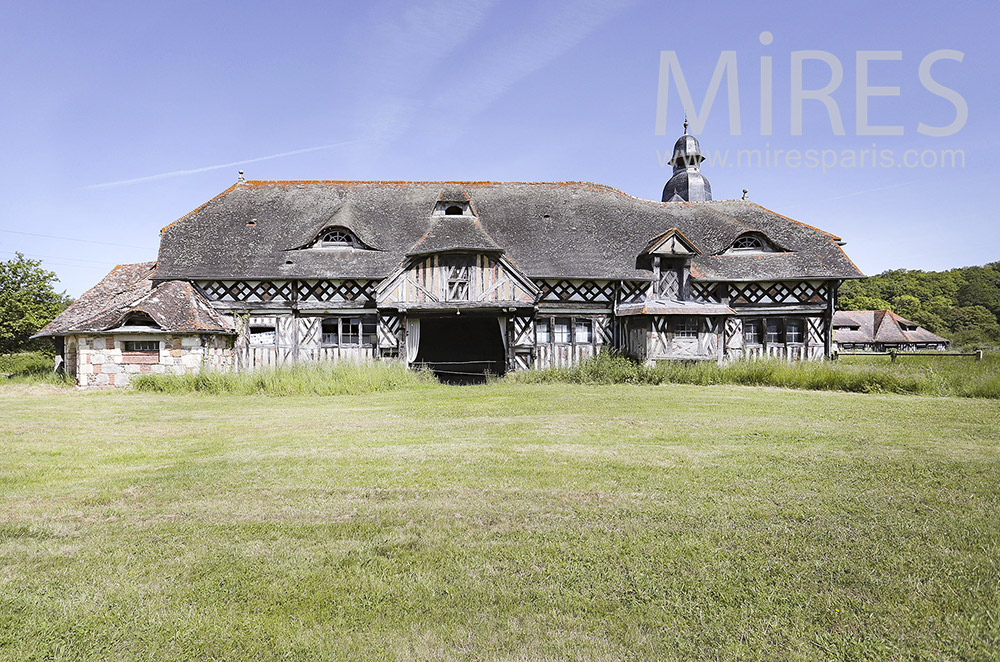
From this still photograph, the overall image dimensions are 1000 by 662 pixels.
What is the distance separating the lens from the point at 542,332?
1658 cm

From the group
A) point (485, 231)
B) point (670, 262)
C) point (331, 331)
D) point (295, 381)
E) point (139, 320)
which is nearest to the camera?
point (295, 381)

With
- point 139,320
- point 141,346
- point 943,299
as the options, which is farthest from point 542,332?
point 943,299

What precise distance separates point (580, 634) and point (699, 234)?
18653mm

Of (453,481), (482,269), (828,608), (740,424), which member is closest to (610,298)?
(482,269)

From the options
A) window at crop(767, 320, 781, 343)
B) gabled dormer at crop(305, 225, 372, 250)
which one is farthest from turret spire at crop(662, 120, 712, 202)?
gabled dormer at crop(305, 225, 372, 250)

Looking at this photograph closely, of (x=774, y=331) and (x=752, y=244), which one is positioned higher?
(x=752, y=244)

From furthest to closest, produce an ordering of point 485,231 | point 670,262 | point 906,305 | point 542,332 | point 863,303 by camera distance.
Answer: point 863,303 → point 906,305 → point 485,231 → point 670,262 → point 542,332

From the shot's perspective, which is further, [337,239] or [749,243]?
[749,243]

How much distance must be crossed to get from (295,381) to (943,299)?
7327 centimetres

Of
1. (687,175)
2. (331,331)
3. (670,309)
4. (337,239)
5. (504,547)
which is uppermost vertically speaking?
(687,175)

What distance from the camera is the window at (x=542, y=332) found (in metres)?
16.5

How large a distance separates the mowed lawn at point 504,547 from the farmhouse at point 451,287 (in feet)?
30.2

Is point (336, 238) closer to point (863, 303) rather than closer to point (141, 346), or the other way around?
point (141, 346)

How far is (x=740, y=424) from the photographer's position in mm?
6871
